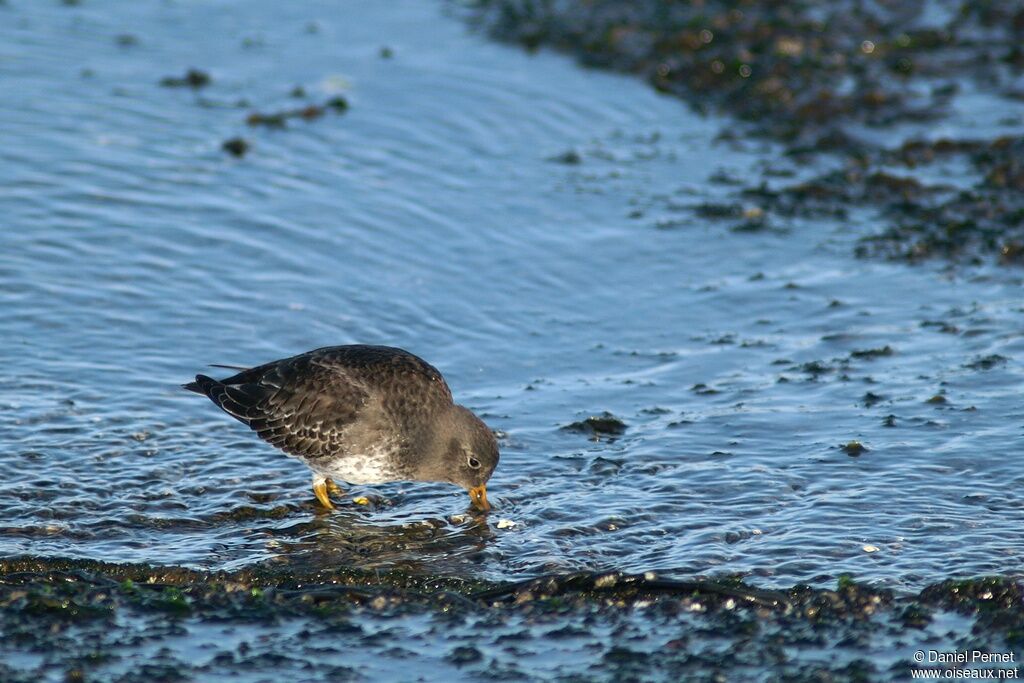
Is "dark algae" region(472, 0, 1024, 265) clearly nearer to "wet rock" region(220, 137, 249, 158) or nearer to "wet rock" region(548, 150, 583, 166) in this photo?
"wet rock" region(548, 150, 583, 166)

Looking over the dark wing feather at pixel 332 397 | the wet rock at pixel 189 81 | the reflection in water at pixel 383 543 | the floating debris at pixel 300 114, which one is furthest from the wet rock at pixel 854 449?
the wet rock at pixel 189 81

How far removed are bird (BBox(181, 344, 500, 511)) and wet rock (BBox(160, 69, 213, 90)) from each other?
25.3 ft

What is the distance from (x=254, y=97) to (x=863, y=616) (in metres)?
10.9

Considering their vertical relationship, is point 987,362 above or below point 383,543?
above

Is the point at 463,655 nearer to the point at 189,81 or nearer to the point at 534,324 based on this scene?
the point at 534,324

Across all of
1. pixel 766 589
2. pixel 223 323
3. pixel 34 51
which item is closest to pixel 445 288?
pixel 223 323

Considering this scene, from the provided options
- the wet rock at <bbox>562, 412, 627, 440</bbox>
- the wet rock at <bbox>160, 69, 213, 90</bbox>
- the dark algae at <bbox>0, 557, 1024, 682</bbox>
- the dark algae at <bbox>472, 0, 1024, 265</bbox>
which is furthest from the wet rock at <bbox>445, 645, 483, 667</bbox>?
the wet rock at <bbox>160, 69, 213, 90</bbox>

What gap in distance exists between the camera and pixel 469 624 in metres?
7.57

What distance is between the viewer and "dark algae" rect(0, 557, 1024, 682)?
279 inches

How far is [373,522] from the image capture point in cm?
923

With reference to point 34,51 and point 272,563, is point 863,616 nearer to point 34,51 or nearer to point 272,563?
point 272,563

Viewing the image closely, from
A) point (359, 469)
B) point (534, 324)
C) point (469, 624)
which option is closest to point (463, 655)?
point (469, 624)

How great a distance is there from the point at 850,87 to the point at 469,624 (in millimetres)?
10626

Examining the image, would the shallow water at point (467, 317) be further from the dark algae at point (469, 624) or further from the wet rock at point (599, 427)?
the dark algae at point (469, 624)
